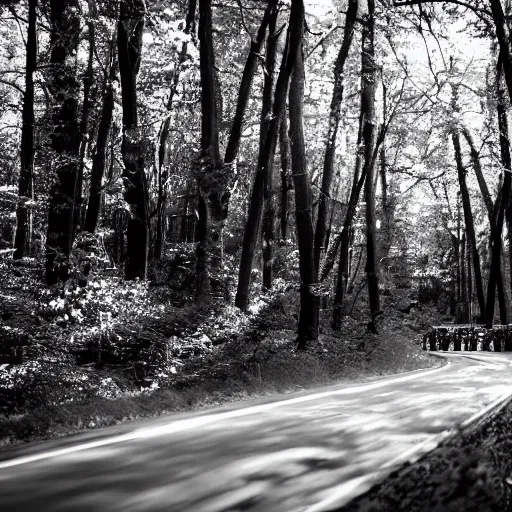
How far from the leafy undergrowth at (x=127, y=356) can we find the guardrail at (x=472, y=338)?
1546cm

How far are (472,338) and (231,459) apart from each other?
2774 cm

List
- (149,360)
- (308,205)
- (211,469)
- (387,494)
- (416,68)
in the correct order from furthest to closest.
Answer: (416,68) < (308,205) < (149,360) < (211,469) < (387,494)

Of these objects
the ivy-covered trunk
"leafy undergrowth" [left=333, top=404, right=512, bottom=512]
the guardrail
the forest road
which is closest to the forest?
the ivy-covered trunk

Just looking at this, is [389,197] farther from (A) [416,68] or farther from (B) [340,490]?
(B) [340,490]

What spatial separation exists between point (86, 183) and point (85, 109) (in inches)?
508

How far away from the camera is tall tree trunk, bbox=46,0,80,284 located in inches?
498

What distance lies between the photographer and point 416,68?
23.9m

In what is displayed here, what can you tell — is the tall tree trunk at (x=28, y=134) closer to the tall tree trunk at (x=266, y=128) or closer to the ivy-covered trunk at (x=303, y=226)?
the tall tree trunk at (x=266, y=128)

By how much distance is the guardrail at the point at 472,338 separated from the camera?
2823 cm

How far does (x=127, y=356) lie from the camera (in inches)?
372

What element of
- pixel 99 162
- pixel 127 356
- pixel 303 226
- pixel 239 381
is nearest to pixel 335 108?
pixel 303 226

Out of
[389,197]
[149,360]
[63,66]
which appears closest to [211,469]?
[149,360]

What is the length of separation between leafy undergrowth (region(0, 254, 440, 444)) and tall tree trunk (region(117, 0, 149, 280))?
44.7 inches

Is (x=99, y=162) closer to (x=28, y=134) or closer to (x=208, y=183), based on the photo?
(x=28, y=134)
